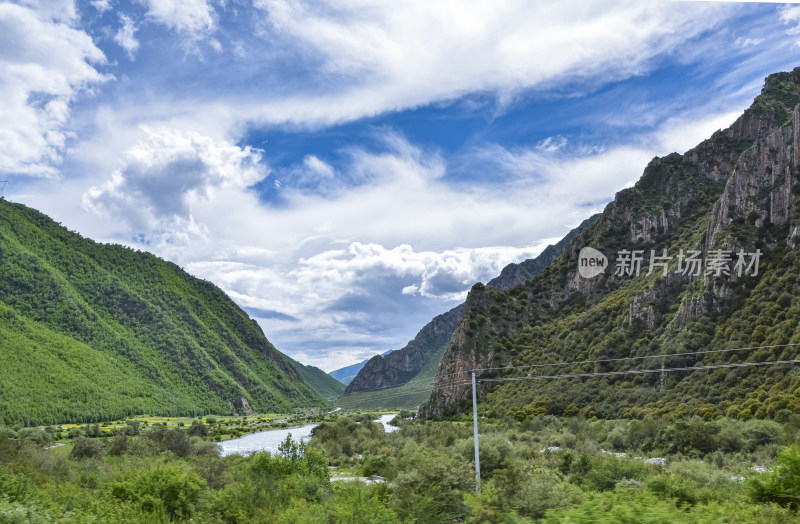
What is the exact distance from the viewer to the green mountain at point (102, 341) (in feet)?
308

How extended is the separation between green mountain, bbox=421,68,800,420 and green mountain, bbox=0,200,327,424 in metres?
68.0

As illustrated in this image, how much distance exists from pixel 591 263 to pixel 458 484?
239 ft

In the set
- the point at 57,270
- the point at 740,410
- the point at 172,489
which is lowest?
the point at 740,410

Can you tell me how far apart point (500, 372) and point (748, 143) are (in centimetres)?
5363

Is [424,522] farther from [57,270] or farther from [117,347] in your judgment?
[57,270]

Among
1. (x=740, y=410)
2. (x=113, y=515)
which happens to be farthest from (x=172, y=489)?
(x=740, y=410)

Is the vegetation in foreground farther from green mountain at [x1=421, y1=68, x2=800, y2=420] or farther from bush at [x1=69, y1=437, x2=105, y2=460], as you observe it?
green mountain at [x1=421, y1=68, x2=800, y2=420]

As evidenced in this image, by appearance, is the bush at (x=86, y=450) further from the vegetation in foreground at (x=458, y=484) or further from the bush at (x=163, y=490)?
the bush at (x=163, y=490)

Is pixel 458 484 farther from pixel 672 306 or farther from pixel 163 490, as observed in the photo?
pixel 672 306

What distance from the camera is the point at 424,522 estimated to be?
14.7 meters

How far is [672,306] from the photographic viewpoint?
57.7 m

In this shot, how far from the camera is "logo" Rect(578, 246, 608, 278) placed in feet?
266

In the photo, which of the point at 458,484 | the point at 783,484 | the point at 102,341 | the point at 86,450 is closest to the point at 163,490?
the point at 458,484

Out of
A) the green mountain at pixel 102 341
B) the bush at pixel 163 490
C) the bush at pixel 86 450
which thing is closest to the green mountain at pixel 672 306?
the bush at pixel 163 490
